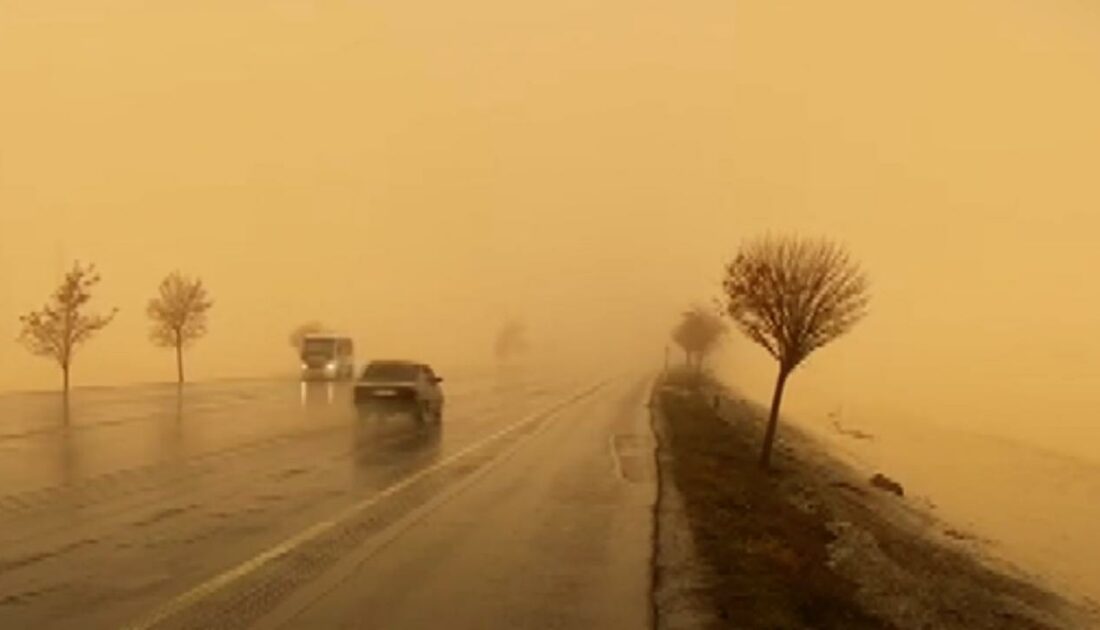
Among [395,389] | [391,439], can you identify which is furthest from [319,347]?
[391,439]

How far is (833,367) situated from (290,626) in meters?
185

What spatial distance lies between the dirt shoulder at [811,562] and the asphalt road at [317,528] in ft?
2.31

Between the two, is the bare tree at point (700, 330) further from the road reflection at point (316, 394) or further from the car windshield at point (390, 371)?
the car windshield at point (390, 371)

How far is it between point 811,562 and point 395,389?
21.5 meters

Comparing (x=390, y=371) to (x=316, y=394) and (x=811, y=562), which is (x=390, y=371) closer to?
(x=316, y=394)

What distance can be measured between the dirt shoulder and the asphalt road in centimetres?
70

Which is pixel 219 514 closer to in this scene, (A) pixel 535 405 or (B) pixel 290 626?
(B) pixel 290 626

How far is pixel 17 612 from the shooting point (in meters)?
10.3

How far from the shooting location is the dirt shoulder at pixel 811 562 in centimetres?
1244

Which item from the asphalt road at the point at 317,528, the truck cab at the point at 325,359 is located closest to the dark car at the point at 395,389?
the asphalt road at the point at 317,528

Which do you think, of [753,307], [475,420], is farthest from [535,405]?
[753,307]

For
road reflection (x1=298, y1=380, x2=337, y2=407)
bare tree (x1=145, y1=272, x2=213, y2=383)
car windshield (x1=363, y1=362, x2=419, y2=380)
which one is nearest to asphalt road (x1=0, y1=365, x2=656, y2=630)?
car windshield (x1=363, y1=362, x2=419, y2=380)

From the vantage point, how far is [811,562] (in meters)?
15.9

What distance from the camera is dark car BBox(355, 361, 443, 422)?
1404 inches
